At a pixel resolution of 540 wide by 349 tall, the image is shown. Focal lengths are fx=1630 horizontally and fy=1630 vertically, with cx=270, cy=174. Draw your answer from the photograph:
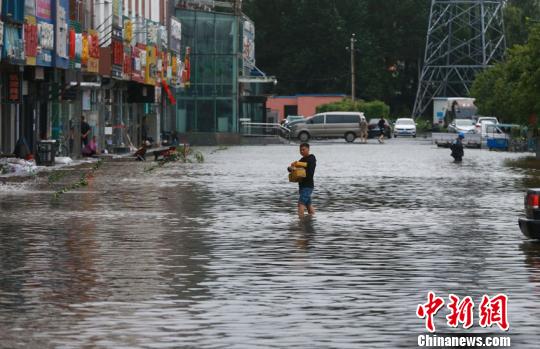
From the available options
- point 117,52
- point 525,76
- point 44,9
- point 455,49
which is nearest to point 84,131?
point 117,52

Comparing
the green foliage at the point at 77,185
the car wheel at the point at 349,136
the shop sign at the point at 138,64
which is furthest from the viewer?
the car wheel at the point at 349,136

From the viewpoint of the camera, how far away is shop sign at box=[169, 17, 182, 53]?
94.9 metres

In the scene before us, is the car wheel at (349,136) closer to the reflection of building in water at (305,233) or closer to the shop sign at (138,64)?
the shop sign at (138,64)

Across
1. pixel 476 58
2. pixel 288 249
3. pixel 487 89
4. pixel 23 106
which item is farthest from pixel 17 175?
pixel 476 58

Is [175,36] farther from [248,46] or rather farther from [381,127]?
[248,46]

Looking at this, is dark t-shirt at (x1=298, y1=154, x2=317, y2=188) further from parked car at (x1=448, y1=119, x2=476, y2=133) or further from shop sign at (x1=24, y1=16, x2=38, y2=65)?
parked car at (x1=448, y1=119, x2=476, y2=133)

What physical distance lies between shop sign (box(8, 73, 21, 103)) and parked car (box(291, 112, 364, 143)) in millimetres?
51740

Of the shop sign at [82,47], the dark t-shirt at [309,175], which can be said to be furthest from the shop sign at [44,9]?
the dark t-shirt at [309,175]

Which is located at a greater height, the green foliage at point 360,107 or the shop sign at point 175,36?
the shop sign at point 175,36

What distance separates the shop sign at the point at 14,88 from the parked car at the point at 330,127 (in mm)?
51740

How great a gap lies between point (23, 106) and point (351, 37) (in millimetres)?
94341

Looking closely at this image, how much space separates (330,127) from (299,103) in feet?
133

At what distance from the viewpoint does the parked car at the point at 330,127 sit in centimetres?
10556

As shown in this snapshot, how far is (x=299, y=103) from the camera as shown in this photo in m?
147
